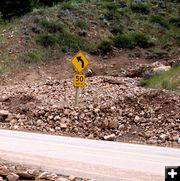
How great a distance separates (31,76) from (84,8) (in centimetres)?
1167

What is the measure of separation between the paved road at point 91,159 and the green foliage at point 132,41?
2365cm

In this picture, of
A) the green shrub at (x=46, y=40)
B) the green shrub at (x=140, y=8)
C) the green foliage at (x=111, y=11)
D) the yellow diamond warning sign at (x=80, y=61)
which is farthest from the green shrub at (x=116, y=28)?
the yellow diamond warning sign at (x=80, y=61)

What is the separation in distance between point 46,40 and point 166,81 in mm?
15280

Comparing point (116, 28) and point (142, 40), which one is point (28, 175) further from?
point (116, 28)

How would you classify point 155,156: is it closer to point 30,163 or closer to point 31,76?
point 30,163

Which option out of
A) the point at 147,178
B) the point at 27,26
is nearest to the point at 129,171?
the point at 147,178

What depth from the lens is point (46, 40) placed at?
35688 millimetres

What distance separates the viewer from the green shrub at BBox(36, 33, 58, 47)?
35431mm

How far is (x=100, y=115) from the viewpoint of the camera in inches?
715

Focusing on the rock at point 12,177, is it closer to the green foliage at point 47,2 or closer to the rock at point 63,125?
the rock at point 63,125

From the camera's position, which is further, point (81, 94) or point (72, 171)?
point (81, 94)

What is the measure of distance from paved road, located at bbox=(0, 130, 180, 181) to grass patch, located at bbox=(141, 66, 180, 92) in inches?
342

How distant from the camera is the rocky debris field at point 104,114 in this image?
1673 cm

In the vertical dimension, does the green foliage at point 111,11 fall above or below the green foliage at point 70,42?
above
